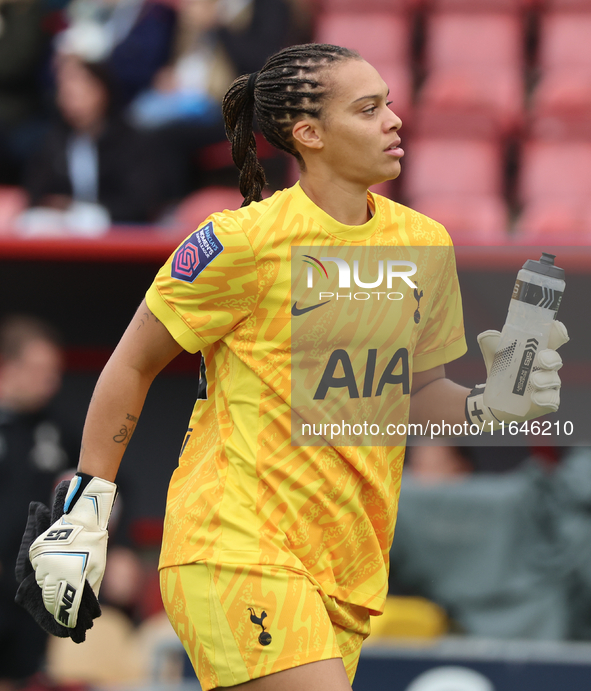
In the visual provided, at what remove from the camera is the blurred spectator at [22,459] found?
4.08 m

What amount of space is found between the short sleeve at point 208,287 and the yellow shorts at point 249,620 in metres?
0.43

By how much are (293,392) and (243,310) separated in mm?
175

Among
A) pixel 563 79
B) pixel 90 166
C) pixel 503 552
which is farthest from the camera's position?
pixel 563 79

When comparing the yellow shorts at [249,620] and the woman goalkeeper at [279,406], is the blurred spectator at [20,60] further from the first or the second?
the yellow shorts at [249,620]

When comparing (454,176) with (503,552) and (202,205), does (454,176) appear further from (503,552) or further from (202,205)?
(503,552)

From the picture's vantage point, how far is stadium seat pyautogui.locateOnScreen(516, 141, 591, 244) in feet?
15.5

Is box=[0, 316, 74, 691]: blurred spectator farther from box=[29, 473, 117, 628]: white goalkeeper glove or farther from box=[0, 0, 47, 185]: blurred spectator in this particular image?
box=[29, 473, 117, 628]: white goalkeeper glove

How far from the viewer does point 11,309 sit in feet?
16.8

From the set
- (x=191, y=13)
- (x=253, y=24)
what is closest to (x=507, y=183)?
(x=253, y=24)

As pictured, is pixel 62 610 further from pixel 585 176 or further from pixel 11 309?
pixel 585 176

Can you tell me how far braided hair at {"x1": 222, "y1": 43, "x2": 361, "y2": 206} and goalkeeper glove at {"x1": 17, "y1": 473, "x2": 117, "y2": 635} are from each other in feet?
2.13

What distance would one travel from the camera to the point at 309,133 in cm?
193

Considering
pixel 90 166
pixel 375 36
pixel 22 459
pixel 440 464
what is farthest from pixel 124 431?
pixel 375 36

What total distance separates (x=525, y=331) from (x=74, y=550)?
920mm
